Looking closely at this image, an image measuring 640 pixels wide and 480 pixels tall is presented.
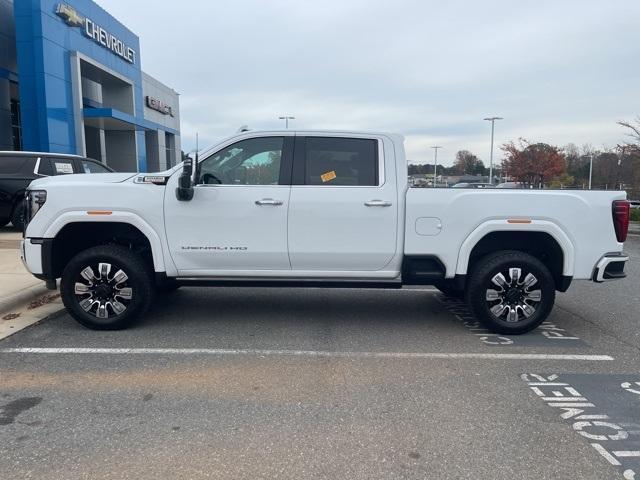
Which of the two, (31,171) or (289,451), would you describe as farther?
(31,171)

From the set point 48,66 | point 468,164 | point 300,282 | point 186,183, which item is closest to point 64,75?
point 48,66

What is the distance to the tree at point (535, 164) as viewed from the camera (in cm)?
3653

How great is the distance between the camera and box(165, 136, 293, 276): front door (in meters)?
5.18

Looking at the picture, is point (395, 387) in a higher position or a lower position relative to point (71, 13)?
lower

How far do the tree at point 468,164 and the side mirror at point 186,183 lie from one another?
47.1 metres

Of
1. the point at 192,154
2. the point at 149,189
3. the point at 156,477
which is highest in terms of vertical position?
the point at 192,154

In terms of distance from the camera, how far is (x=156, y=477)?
9.08 ft

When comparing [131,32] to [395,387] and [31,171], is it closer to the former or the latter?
[31,171]

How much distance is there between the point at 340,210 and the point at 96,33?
73.7 feet

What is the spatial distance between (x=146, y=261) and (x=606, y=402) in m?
4.48

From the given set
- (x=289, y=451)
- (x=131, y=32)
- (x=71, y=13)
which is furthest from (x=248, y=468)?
(x=131, y=32)

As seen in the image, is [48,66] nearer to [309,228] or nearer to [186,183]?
[186,183]

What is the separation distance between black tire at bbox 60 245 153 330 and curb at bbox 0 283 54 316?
1194 mm

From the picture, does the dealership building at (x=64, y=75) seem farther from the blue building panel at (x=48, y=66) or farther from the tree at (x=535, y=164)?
the tree at (x=535, y=164)
